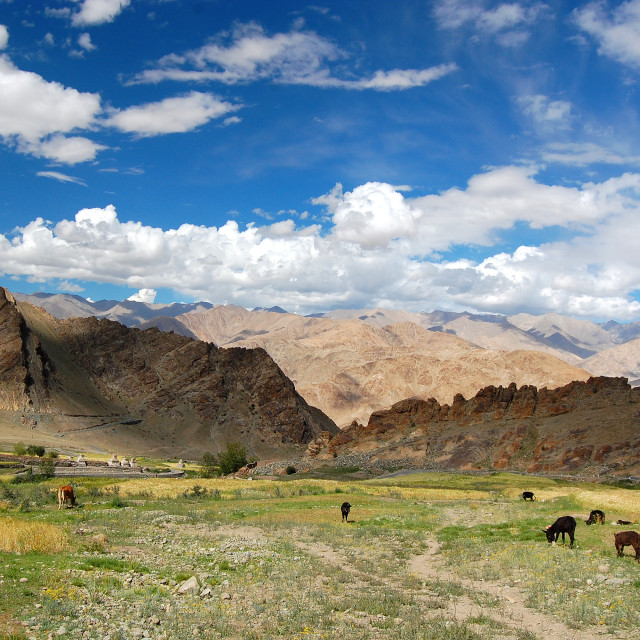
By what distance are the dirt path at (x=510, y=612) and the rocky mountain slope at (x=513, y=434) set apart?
233 feet

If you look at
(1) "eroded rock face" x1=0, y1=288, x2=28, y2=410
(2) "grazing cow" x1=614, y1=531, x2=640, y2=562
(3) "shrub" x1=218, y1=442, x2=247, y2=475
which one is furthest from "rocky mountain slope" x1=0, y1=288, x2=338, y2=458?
(2) "grazing cow" x1=614, y1=531, x2=640, y2=562

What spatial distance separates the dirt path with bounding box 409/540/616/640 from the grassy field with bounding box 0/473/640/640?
0.18ft

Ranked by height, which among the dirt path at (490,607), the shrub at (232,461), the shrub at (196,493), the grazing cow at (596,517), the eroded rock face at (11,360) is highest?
the eroded rock face at (11,360)

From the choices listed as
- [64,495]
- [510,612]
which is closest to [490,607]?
[510,612]

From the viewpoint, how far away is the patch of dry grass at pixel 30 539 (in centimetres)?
1817

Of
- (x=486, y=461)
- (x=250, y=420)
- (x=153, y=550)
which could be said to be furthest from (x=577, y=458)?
(x=250, y=420)

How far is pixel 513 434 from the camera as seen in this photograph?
103m

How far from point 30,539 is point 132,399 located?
173162 millimetres

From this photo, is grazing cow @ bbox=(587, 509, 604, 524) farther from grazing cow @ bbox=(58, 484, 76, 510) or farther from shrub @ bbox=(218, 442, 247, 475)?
shrub @ bbox=(218, 442, 247, 475)

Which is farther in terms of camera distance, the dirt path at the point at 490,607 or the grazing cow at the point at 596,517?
the grazing cow at the point at 596,517

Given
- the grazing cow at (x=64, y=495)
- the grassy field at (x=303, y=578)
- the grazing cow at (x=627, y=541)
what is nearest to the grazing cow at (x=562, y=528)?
the grassy field at (x=303, y=578)

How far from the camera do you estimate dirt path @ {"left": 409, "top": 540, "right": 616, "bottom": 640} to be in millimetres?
13574

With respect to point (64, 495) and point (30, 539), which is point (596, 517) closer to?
point (30, 539)

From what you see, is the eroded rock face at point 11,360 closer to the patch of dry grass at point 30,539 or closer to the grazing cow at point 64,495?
the grazing cow at point 64,495
